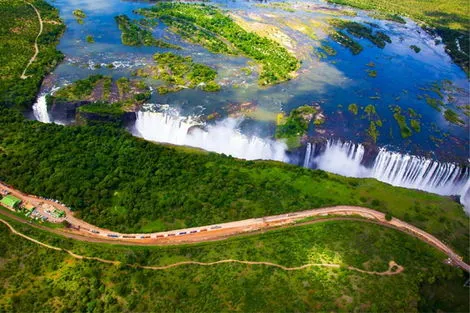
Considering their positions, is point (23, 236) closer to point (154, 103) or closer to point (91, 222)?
point (91, 222)

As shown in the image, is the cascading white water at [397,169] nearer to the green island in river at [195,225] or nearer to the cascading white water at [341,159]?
the cascading white water at [341,159]

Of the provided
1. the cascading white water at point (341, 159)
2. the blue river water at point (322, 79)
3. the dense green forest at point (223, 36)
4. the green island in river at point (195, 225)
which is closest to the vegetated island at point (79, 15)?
the blue river water at point (322, 79)

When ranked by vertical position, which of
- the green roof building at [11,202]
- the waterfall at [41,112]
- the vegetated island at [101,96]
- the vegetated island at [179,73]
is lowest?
the green roof building at [11,202]

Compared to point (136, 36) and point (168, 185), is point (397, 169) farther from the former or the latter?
point (136, 36)

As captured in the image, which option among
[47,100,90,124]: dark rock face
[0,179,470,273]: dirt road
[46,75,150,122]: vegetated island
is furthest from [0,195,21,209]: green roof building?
[47,100,90,124]: dark rock face

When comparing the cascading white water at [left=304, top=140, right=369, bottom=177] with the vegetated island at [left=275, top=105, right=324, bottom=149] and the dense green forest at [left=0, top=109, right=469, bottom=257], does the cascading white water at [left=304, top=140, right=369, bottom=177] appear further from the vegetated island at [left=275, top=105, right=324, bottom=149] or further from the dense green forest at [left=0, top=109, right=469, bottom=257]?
the dense green forest at [left=0, top=109, right=469, bottom=257]

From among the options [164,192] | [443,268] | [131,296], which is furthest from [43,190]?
[443,268]
